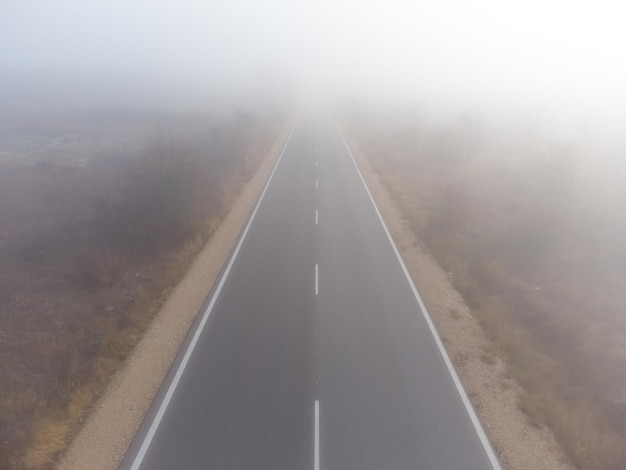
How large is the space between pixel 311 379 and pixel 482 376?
14.5 feet

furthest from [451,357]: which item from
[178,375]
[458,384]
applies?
[178,375]

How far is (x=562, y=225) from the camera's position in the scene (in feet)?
67.9

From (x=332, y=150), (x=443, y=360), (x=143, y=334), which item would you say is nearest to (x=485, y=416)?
(x=443, y=360)

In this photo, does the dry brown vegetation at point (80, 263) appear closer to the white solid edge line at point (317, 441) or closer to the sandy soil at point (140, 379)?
the sandy soil at point (140, 379)

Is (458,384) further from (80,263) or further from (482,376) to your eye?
(80,263)

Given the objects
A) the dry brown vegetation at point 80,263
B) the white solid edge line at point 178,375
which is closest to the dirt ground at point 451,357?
the white solid edge line at point 178,375

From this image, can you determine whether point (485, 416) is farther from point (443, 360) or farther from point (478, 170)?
point (478, 170)

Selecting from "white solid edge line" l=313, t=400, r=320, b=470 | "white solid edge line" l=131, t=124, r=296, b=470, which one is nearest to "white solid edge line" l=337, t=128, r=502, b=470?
"white solid edge line" l=313, t=400, r=320, b=470

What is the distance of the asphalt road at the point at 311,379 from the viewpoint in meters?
8.14

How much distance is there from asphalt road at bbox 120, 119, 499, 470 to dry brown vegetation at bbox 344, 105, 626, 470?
6.77ft

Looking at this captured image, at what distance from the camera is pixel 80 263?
15.1 m

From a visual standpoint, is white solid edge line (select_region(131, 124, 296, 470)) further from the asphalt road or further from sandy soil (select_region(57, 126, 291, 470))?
sandy soil (select_region(57, 126, 291, 470))

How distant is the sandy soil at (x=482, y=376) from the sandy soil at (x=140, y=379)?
7547mm

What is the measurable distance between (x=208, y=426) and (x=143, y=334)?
4399 millimetres
